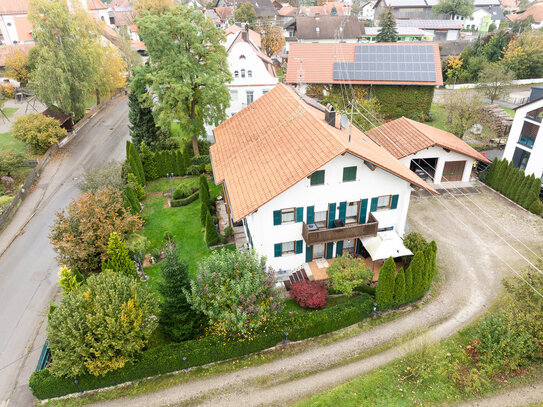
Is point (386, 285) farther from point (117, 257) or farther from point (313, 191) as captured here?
point (117, 257)

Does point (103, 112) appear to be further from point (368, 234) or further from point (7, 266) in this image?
point (368, 234)

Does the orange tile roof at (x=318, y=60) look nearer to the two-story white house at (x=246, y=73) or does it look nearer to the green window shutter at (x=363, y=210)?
the two-story white house at (x=246, y=73)

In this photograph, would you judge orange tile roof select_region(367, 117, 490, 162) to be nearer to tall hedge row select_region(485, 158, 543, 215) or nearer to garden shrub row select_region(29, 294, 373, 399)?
tall hedge row select_region(485, 158, 543, 215)

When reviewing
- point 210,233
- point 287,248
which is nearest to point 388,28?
point 210,233

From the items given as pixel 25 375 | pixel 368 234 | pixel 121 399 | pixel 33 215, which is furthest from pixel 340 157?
pixel 33 215

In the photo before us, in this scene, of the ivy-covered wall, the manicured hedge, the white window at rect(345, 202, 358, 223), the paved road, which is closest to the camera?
the paved road

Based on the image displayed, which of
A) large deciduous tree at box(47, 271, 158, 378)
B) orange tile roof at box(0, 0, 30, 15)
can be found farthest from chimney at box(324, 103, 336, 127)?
orange tile roof at box(0, 0, 30, 15)

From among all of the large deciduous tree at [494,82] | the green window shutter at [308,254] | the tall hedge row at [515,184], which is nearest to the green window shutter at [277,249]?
the green window shutter at [308,254]
